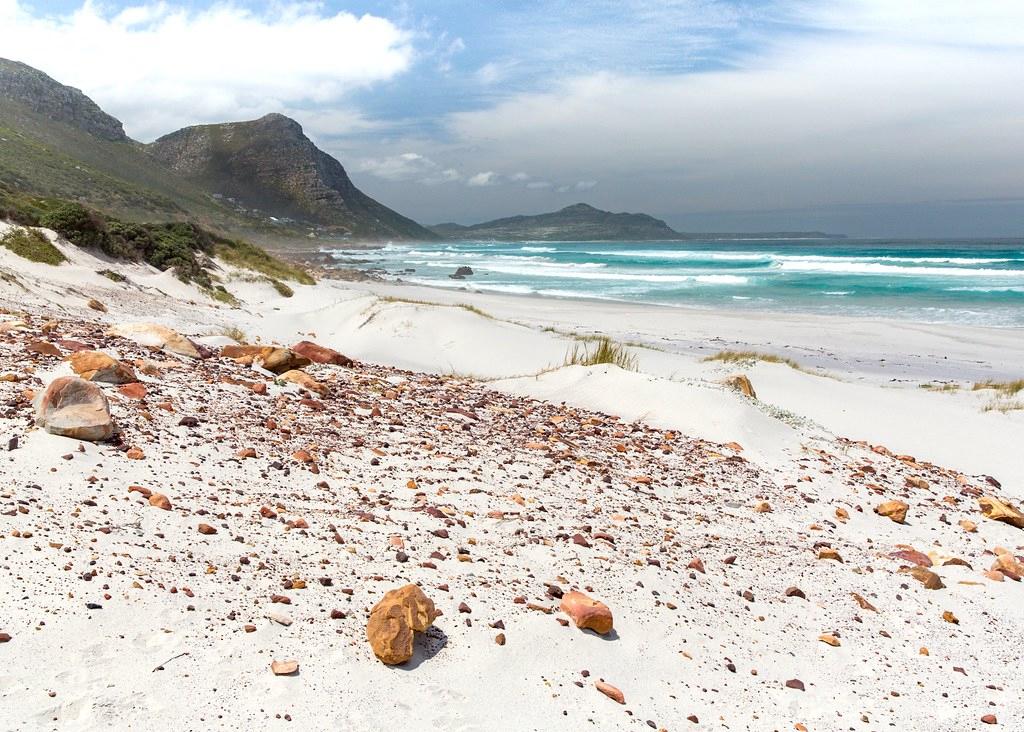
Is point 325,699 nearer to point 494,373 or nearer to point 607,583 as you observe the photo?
point 607,583

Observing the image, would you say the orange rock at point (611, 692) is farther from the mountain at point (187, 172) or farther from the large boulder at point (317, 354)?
the mountain at point (187, 172)

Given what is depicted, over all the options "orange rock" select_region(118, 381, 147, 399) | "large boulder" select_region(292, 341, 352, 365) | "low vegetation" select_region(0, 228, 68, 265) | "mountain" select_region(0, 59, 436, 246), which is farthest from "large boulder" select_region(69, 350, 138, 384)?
"mountain" select_region(0, 59, 436, 246)

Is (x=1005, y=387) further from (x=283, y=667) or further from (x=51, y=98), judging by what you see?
(x=51, y=98)

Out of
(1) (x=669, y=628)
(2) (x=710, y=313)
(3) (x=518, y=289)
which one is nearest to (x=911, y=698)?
(1) (x=669, y=628)

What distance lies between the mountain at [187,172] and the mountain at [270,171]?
187mm

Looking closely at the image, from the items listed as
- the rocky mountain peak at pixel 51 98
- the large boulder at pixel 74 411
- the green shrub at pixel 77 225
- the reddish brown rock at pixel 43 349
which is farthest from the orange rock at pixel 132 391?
the rocky mountain peak at pixel 51 98

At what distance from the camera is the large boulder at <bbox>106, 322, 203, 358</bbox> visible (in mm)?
7875

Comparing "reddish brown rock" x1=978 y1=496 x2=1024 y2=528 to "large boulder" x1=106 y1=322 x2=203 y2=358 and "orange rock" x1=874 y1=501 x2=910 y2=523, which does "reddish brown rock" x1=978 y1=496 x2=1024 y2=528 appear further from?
"large boulder" x1=106 y1=322 x2=203 y2=358

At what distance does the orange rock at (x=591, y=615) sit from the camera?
3.64 meters

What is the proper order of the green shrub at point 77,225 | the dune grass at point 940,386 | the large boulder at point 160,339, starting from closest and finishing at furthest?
1. the large boulder at point 160,339
2. the dune grass at point 940,386
3. the green shrub at point 77,225

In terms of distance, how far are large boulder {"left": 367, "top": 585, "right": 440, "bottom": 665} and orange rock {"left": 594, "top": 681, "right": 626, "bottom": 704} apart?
81 centimetres

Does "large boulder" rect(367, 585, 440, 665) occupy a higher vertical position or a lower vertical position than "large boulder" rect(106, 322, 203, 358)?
lower

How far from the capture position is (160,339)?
26.2 ft

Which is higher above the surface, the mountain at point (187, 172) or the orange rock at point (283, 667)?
the mountain at point (187, 172)
